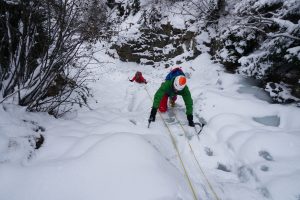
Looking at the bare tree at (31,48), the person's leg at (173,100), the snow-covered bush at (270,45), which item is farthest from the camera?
the person's leg at (173,100)

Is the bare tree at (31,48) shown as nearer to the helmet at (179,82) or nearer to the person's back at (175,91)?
the person's back at (175,91)

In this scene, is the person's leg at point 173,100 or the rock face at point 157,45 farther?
the rock face at point 157,45

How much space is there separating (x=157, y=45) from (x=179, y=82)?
7306 millimetres

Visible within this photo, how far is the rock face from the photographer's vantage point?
1153 centimetres

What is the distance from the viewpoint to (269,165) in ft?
12.5

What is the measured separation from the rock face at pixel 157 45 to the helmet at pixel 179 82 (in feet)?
19.0

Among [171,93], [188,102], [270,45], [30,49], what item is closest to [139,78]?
[171,93]

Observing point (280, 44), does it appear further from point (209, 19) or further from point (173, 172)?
point (209, 19)

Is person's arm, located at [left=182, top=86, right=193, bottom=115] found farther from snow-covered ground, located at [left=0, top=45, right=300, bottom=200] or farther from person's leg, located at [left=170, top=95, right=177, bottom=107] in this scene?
person's leg, located at [left=170, top=95, right=177, bottom=107]

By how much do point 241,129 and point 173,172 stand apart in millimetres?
1918

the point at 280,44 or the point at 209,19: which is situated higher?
the point at 209,19

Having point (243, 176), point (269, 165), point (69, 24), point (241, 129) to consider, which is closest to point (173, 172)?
point (243, 176)

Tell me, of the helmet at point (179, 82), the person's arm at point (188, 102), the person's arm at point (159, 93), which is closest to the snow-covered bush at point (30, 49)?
the person's arm at point (159, 93)

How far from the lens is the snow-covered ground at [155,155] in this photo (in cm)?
302
